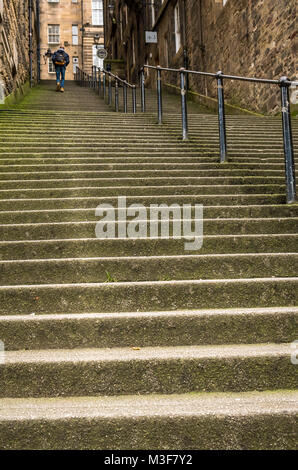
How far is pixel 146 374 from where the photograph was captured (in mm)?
1871

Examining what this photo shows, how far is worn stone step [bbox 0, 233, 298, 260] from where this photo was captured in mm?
2890

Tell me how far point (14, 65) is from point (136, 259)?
32.4ft

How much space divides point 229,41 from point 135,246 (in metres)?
9.97

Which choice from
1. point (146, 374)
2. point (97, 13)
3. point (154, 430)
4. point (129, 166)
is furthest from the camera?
point (97, 13)

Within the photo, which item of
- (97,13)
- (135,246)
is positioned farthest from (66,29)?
(135,246)

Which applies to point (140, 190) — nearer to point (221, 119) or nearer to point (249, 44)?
point (221, 119)

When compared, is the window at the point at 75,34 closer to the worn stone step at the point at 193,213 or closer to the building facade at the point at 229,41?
the building facade at the point at 229,41

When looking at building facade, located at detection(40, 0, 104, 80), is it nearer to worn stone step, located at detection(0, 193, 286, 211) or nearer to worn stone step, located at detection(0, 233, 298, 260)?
worn stone step, located at detection(0, 193, 286, 211)

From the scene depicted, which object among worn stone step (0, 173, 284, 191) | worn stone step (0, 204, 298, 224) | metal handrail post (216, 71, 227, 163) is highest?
metal handrail post (216, 71, 227, 163)

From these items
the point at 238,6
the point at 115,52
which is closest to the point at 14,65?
the point at 238,6

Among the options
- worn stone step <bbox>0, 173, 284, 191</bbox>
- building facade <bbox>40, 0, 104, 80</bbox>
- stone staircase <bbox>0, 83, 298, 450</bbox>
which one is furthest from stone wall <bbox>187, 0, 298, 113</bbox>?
building facade <bbox>40, 0, 104, 80</bbox>

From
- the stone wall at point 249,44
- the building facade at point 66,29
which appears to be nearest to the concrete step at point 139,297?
the stone wall at point 249,44

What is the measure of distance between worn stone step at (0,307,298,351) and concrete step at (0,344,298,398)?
0.60 ft

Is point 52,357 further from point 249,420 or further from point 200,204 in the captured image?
point 200,204
